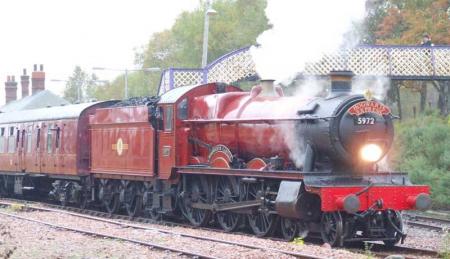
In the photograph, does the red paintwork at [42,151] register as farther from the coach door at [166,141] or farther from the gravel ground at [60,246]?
the gravel ground at [60,246]

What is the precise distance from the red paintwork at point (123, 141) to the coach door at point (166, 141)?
298 millimetres

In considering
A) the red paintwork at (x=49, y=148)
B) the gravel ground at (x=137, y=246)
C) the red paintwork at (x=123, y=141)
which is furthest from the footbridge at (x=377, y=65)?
the gravel ground at (x=137, y=246)

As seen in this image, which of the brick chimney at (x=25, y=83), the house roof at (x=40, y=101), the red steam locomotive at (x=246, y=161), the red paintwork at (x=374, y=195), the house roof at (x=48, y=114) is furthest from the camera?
the brick chimney at (x=25, y=83)

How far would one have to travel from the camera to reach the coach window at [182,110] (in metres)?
16.8

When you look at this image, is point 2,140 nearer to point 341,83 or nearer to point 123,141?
point 123,141

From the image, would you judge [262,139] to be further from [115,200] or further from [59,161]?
[59,161]

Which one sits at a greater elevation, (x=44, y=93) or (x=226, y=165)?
(x=44, y=93)

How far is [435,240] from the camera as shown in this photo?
1412 centimetres

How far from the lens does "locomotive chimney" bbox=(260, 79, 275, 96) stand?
15133 millimetres

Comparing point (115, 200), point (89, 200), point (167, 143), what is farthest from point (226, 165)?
point (89, 200)

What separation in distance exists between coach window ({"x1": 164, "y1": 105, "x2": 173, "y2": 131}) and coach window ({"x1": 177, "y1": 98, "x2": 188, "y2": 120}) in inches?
8.3

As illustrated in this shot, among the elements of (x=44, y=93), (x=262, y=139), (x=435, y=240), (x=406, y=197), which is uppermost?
(x=44, y=93)

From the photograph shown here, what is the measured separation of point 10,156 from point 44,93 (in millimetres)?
24362

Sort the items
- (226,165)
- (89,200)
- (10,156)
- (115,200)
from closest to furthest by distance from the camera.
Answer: (226,165) → (115,200) → (89,200) → (10,156)
